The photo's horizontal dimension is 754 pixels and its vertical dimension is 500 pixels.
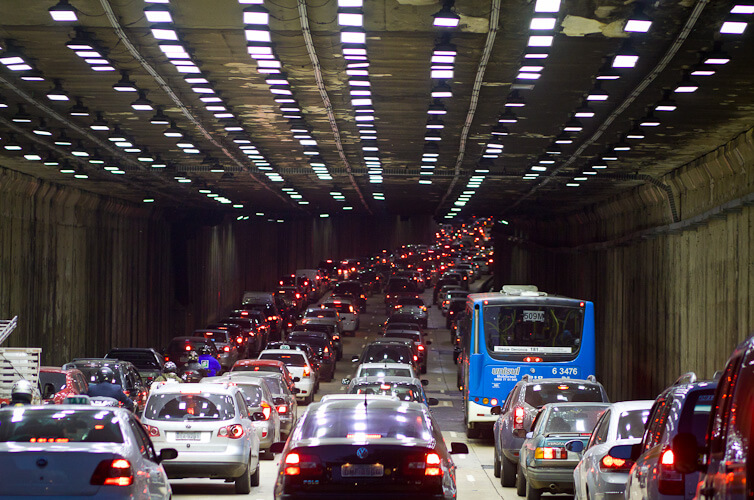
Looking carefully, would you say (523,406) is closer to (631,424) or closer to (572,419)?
(572,419)

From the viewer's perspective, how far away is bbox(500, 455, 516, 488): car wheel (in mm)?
19719

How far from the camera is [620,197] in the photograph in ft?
143

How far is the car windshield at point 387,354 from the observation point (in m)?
38.2

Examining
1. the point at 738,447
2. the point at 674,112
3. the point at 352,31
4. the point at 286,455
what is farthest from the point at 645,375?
the point at 738,447

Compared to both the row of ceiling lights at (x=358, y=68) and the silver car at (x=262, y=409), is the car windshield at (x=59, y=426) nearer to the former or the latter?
the row of ceiling lights at (x=358, y=68)

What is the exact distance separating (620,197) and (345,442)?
33408 mm

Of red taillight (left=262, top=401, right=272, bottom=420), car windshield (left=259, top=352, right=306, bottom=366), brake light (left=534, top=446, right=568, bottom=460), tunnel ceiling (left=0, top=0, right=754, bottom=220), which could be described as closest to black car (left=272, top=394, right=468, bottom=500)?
brake light (left=534, top=446, right=568, bottom=460)

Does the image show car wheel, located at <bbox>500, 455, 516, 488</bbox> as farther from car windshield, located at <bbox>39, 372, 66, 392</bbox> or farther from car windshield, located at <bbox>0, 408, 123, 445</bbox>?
car windshield, located at <bbox>0, 408, 123, 445</bbox>

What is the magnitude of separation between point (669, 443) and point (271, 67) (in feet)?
38.3

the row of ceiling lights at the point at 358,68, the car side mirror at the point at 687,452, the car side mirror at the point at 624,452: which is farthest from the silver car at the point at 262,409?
the car side mirror at the point at 687,452

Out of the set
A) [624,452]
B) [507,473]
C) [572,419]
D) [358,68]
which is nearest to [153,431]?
[507,473]

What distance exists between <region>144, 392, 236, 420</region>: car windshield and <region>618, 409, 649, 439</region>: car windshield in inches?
242

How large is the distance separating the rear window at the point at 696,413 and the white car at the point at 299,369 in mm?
27107

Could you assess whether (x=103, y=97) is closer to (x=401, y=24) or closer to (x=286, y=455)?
(x=401, y=24)
